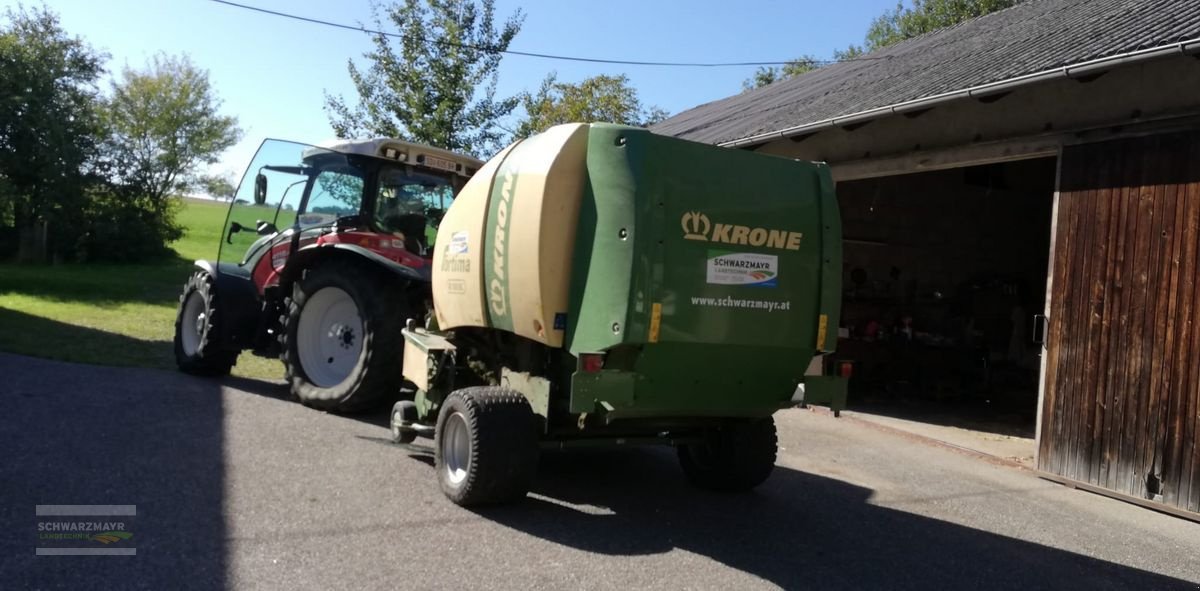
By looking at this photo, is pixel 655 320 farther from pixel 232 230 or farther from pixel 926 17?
pixel 926 17

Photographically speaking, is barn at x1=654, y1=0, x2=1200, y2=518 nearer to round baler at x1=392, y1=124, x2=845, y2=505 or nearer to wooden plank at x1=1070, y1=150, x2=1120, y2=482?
wooden plank at x1=1070, y1=150, x2=1120, y2=482

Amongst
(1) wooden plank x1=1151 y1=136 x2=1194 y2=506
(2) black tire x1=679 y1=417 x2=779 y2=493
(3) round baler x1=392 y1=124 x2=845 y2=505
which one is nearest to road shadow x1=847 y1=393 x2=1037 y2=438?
(1) wooden plank x1=1151 y1=136 x2=1194 y2=506

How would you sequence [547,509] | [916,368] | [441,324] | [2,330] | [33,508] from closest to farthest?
[33,508] < [547,509] < [441,324] < [2,330] < [916,368]

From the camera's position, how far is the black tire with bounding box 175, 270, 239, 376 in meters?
8.56

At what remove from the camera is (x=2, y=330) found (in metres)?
11.2

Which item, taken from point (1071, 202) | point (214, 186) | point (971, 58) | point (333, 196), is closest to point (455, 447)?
point (333, 196)

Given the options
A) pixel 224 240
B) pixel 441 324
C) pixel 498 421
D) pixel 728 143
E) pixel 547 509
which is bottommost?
pixel 547 509

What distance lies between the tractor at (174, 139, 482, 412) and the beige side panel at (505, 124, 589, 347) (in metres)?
2.66

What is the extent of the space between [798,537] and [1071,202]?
14.8ft

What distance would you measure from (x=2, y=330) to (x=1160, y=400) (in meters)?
13.1

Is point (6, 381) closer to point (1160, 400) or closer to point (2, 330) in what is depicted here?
point (2, 330)

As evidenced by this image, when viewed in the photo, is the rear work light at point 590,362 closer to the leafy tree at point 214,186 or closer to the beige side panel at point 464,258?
the beige side panel at point 464,258

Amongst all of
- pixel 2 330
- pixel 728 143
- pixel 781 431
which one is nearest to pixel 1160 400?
pixel 781 431

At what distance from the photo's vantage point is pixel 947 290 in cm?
1398
